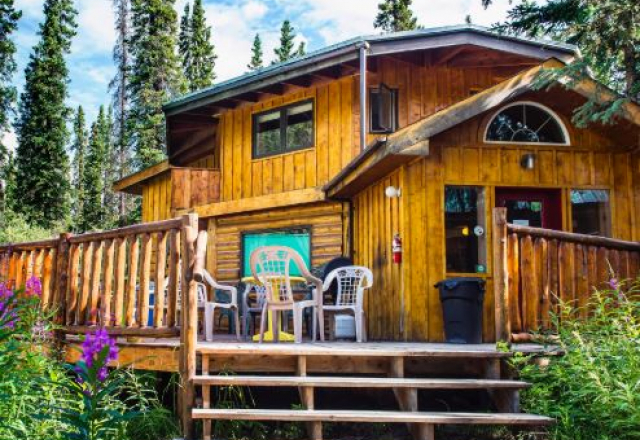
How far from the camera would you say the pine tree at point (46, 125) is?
91.2 feet

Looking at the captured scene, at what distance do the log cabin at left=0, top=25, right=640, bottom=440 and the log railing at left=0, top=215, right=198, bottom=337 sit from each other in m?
0.02

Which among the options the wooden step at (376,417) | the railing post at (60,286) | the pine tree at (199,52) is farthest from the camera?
the pine tree at (199,52)

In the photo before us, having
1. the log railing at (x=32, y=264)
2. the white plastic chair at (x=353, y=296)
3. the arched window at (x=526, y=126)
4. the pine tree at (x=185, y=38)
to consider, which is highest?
the pine tree at (x=185, y=38)

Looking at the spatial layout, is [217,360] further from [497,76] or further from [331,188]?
Answer: [497,76]

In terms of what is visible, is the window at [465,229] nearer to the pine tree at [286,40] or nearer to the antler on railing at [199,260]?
the antler on railing at [199,260]

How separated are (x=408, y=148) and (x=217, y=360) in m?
3.29

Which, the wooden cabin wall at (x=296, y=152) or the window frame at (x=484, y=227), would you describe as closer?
the window frame at (x=484, y=227)

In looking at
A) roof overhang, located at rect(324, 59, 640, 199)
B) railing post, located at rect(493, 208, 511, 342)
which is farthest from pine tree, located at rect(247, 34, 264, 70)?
railing post, located at rect(493, 208, 511, 342)

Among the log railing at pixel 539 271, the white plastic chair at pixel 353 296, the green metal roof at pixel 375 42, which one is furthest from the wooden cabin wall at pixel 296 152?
the log railing at pixel 539 271

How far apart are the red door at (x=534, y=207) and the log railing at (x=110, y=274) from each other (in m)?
4.57

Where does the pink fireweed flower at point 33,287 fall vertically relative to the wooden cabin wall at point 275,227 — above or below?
below

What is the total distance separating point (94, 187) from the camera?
3991 cm

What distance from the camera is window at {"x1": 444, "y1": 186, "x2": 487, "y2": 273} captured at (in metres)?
8.35

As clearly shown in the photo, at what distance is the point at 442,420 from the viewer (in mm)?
4672
